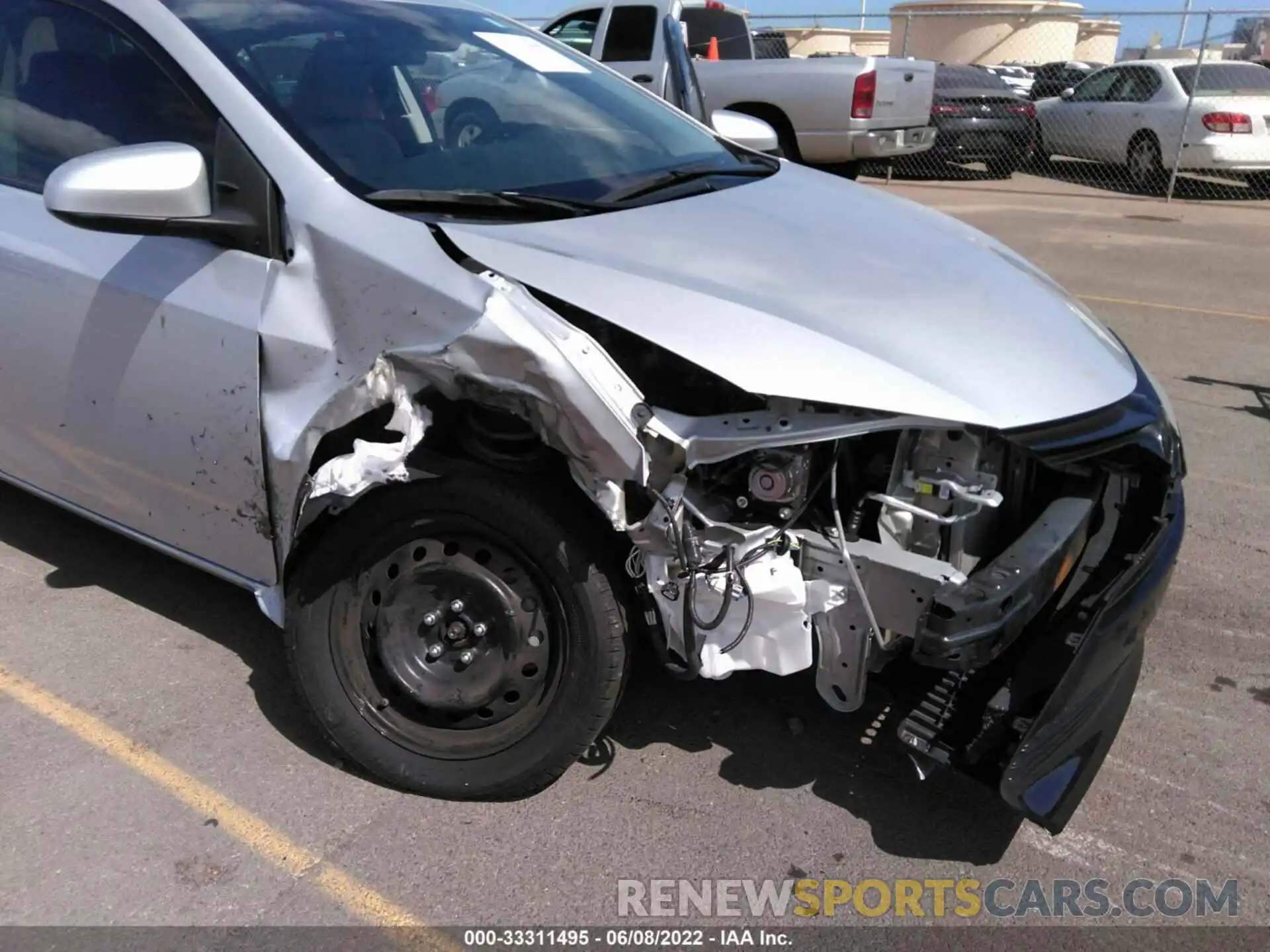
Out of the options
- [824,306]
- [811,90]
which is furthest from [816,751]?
[811,90]

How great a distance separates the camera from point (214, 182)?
257cm

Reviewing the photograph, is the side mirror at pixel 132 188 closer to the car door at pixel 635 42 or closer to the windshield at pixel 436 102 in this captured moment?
the windshield at pixel 436 102

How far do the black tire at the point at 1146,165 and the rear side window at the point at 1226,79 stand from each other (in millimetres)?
758

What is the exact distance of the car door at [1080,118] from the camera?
48.1 feet

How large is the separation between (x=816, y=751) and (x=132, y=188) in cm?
221

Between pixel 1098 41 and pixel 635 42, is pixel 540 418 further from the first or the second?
pixel 1098 41

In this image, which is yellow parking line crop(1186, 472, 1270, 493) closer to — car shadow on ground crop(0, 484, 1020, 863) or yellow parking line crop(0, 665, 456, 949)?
car shadow on ground crop(0, 484, 1020, 863)

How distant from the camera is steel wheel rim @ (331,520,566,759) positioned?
2.53m

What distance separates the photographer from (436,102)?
3.12m

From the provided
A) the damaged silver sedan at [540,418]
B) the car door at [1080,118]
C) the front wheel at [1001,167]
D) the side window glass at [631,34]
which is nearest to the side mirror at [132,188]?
the damaged silver sedan at [540,418]

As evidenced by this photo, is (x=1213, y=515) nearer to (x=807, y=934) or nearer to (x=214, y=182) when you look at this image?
(x=807, y=934)

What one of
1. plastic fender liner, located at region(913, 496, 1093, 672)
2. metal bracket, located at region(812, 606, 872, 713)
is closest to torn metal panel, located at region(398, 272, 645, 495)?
metal bracket, located at region(812, 606, 872, 713)

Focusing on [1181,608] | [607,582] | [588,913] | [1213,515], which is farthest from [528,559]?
[1213,515]

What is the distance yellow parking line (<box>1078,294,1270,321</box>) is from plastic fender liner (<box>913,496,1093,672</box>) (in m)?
6.15
